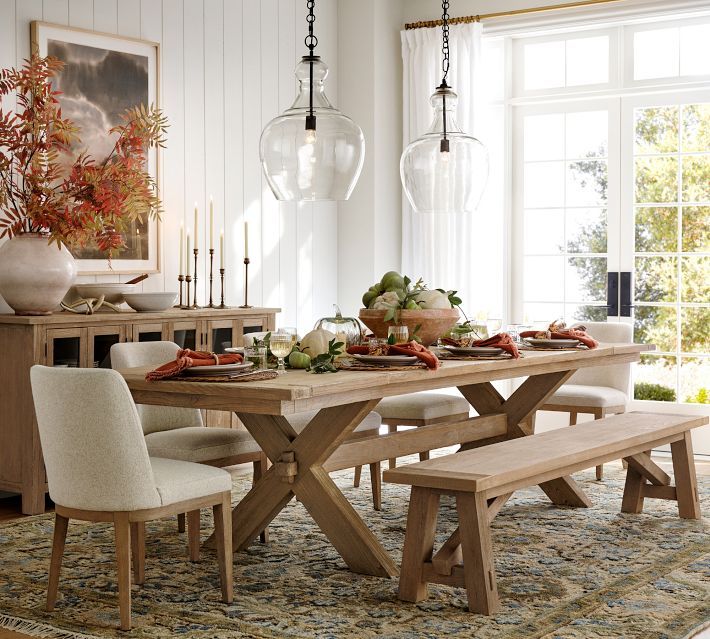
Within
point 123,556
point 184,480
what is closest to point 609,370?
point 184,480

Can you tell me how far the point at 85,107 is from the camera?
520 cm

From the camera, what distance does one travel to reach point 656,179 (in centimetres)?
630

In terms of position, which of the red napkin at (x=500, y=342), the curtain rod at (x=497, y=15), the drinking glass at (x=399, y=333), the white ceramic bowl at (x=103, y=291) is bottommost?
the red napkin at (x=500, y=342)

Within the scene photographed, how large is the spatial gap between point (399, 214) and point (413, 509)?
4.03 m

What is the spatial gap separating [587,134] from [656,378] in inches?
60.7

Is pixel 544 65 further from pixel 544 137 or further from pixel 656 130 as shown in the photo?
pixel 656 130

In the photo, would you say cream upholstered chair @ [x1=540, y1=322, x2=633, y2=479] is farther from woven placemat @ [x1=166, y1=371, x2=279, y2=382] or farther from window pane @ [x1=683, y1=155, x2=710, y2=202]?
woven placemat @ [x1=166, y1=371, x2=279, y2=382]

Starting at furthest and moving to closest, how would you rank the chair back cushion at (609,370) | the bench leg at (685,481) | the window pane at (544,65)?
the window pane at (544,65), the chair back cushion at (609,370), the bench leg at (685,481)

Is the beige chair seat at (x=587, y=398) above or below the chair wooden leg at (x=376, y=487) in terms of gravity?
above

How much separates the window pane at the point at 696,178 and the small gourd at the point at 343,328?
315 cm

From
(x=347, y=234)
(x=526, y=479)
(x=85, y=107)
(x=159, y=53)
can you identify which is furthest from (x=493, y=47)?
(x=526, y=479)

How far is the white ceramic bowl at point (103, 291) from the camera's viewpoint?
4.99 meters

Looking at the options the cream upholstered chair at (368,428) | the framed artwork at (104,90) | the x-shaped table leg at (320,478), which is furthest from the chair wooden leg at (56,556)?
the framed artwork at (104,90)

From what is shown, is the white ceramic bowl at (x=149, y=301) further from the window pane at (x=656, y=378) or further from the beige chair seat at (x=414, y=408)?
the window pane at (x=656, y=378)
